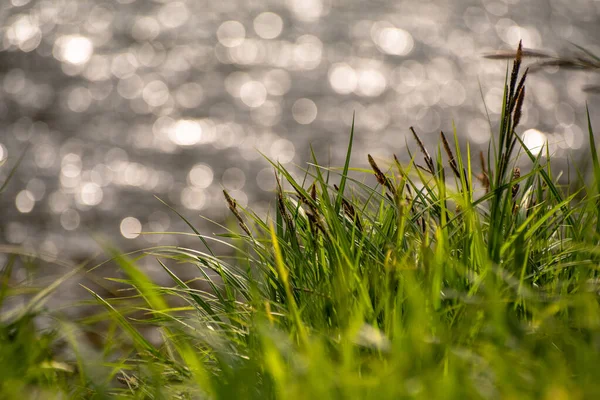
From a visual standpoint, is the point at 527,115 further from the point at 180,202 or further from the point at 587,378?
the point at 587,378

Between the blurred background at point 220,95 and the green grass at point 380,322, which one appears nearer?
the green grass at point 380,322

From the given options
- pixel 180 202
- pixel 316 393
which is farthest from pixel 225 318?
pixel 180 202

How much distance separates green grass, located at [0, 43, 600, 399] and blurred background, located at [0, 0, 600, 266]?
5.72m

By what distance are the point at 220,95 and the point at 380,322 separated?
47.1 feet

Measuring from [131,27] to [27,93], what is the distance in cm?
629

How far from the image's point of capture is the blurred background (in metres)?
10.8

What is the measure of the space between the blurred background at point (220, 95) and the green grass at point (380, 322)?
18.8ft

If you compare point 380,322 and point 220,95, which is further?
point 220,95

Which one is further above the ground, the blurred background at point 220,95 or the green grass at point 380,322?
the green grass at point 380,322

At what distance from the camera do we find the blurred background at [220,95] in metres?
10.8

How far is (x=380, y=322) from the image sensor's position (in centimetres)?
140

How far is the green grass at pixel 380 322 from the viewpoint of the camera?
1.02 metres

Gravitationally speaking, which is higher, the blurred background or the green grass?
the green grass

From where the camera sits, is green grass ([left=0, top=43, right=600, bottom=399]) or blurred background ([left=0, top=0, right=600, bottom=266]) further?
blurred background ([left=0, top=0, right=600, bottom=266])
